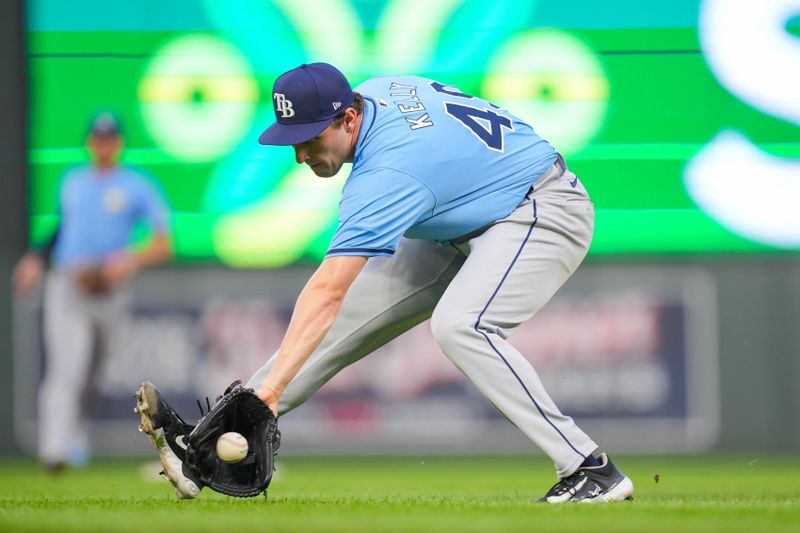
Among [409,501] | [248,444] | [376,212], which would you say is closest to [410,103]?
[376,212]

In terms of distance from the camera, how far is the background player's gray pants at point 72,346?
295 inches

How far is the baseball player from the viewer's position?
404 centimetres

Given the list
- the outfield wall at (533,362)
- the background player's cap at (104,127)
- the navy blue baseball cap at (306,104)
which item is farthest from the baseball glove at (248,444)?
the background player's cap at (104,127)

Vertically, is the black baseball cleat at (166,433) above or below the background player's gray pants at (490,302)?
below

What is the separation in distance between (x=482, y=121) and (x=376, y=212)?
0.67 metres

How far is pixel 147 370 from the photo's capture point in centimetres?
828

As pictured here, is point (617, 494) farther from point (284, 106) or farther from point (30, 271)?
point (30, 271)

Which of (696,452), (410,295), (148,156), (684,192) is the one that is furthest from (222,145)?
(410,295)

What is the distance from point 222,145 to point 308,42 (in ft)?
2.66

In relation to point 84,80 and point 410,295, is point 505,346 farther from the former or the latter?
point 84,80

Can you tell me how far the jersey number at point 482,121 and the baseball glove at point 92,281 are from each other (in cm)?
376

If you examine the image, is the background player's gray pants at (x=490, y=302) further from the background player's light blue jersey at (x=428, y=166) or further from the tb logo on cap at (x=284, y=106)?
the tb logo on cap at (x=284, y=106)

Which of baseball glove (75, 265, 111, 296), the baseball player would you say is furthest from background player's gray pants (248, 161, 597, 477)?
baseball glove (75, 265, 111, 296)

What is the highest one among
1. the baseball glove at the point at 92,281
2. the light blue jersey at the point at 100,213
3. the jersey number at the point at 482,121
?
Result: the jersey number at the point at 482,121
